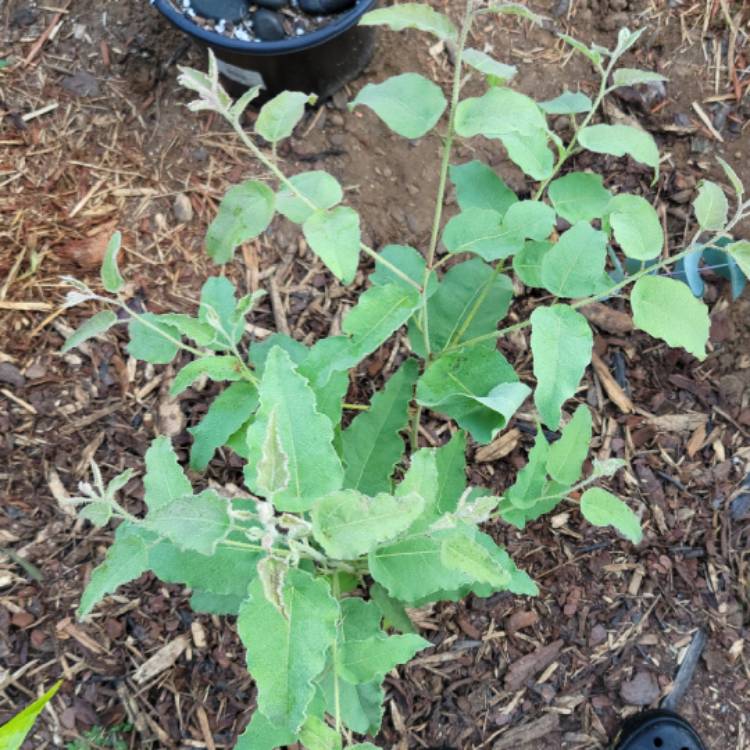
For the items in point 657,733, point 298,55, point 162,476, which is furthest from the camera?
point 298,55

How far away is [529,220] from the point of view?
56.4 inches

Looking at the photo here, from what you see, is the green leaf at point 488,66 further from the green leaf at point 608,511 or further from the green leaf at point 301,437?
the green leaf at point 608,511

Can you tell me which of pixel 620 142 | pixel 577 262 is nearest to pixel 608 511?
pixel 577 262

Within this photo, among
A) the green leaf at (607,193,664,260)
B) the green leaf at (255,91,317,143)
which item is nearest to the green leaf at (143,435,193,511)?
the green leaf at (255,91,317,143)

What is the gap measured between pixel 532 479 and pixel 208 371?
68cm

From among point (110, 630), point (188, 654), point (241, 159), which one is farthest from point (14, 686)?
point (241, 159)

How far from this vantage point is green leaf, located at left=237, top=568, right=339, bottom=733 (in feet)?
3.36

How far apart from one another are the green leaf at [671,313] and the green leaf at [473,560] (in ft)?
1.62

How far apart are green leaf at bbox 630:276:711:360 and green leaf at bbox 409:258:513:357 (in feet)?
1.44

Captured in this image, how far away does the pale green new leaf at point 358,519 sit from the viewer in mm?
1060

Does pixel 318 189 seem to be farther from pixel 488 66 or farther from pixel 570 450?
pixel 570 450

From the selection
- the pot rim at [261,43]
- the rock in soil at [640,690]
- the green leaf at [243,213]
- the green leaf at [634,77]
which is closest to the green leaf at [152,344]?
the green leaf at [243,213]

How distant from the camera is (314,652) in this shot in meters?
1.04

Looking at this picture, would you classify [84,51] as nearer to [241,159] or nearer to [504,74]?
[241,159]
